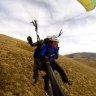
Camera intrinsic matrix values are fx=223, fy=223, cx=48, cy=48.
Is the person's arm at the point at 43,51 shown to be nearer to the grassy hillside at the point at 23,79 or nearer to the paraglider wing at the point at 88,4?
the paraglider wing at the point at 88,4

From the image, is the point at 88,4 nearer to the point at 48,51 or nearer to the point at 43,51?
the point at 48,51

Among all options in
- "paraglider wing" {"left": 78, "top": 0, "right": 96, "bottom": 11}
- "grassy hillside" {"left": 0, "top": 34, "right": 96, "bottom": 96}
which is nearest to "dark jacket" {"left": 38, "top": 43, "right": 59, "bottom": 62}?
"paraglider wing" {"left": 78, "top": 0, "right": 96, "bottom": 11}

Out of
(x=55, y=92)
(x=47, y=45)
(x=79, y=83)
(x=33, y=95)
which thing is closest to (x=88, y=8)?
(x=47, y=45)

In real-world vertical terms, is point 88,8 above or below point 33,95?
above

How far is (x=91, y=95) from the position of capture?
900 inches

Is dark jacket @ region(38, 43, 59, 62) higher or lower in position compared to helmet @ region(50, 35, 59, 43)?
lower

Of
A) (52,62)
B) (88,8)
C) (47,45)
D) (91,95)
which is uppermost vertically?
(88,8)

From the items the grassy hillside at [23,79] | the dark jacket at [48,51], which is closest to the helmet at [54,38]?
the dark jacket at [48,51]

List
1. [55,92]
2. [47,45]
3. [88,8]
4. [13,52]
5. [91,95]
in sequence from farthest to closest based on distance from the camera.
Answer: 1. [13,52]
2. [91,95]
3. [88,8]
4. [47,45]
5. [55,92]

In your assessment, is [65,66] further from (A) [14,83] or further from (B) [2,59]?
(A) [14,83]

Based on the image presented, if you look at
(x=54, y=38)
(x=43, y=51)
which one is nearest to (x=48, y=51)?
(x=43, y=51)

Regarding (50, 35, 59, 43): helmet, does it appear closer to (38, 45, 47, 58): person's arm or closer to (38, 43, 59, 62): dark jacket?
(38, 43, 59, 62): dark jacket

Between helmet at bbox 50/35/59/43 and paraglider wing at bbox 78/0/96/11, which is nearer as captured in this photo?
helmet at bbox 50/35/59/43

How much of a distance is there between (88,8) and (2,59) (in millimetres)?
12428
